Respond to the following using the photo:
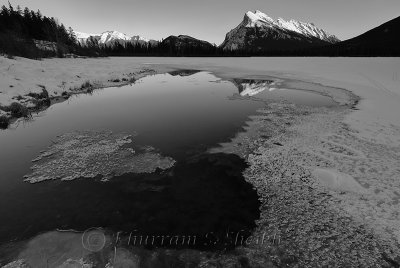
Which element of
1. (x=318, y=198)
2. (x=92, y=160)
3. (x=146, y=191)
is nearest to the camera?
(x=318, y=198)

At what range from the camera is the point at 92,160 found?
27.7 ft

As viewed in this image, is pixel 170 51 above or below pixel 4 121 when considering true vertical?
above

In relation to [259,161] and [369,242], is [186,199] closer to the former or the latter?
[259,161]

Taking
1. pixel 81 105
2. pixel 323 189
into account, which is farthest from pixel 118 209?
pixel 81 105

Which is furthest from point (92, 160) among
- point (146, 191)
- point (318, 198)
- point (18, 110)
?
point (18, 110)

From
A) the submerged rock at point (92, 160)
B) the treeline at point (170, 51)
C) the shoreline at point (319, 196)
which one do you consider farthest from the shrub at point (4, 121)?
the treeline at point (170, 51)

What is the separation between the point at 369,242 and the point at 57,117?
1490cm

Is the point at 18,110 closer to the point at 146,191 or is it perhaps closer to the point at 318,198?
the point at 146,191

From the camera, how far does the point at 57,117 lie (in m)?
13.6

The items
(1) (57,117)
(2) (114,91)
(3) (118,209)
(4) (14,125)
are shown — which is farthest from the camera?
(2) (114,91)

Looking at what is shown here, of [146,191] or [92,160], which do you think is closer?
[146,191]

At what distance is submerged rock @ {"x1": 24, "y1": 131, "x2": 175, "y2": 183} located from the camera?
24.8 feet

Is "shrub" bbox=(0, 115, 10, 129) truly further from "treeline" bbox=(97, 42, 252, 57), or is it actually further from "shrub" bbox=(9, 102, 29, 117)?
"treeline" bbox=(97, 42, 252, 57)

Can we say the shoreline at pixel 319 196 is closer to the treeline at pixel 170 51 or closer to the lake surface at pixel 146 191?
the lake surface at pixel 146 191
